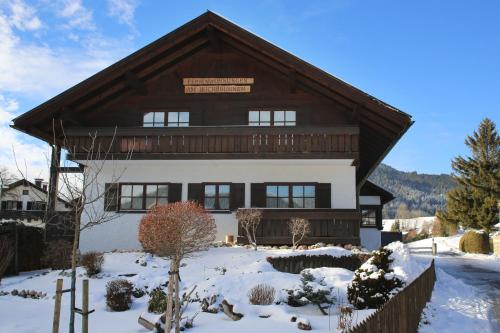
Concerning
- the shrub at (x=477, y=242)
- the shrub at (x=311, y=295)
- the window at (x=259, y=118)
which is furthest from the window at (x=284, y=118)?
the shrub at (x=477, y=242)

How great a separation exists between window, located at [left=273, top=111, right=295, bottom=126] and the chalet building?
0.15 ft

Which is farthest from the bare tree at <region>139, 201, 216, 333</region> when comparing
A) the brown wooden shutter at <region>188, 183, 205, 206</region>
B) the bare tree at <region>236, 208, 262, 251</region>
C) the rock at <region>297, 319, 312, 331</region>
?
the brown wooden shutter at <region>188, 183, 205, 206</region>

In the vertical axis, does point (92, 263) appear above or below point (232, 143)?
below

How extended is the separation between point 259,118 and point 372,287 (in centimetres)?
1276

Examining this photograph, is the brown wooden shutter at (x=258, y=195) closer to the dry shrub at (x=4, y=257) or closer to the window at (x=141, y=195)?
the window at (x=141, y=195)

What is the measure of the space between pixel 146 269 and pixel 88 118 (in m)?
11.0

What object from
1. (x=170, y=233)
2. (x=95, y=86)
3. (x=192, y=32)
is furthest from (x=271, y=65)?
(x=170, y=233)

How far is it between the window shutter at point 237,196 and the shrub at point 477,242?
23591mm

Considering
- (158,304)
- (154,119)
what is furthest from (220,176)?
(158,304)

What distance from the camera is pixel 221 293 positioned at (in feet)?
34.8

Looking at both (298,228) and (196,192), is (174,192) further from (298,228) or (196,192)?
(298,228)

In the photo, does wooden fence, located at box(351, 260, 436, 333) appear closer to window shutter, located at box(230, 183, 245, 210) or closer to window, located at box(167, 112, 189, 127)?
window shutter, located at box(230, 183, 245, 210)

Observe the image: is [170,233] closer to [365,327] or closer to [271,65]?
[365,327]

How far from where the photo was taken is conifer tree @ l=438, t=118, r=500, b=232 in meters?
39.0
